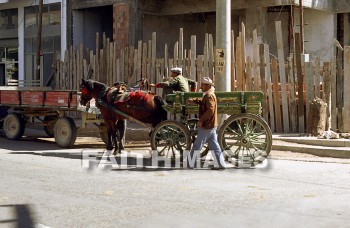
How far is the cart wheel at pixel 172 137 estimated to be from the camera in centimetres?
1095

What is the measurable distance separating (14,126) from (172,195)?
819 cm

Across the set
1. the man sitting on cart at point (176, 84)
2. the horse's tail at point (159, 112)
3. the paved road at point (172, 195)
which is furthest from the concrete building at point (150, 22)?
the paved road at point (172, 195)

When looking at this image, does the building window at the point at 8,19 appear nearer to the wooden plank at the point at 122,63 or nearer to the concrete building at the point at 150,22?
the concrete building at the point at 150,22

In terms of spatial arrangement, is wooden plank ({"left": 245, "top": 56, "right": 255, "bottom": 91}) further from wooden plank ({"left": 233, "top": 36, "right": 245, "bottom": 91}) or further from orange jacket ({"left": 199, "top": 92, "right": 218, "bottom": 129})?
orange jacket ({"left": 199, "top": 92, "right": 218, "bottom": 129})

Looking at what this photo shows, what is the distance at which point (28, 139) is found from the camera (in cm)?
1569

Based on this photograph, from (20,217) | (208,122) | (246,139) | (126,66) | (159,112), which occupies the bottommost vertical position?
(20,217)

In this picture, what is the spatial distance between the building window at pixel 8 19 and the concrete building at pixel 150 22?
44 mm

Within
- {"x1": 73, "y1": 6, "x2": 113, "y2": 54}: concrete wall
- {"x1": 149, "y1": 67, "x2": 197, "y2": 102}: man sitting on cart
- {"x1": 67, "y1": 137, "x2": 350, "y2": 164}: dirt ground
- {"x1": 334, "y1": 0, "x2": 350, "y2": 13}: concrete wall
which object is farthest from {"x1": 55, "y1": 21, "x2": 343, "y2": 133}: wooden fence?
{"x1": 334, "y1": 0, "x2": 350, "y2": 13}: concrete wall

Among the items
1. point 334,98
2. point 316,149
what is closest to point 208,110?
point 316,149


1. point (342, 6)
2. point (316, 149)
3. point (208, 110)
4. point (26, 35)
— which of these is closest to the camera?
point (208, 110)

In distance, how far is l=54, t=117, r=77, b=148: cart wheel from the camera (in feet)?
44.2

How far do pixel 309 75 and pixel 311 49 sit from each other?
8.26 meters

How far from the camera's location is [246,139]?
428 inches

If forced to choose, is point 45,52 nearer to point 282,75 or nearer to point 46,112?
point 46,112
